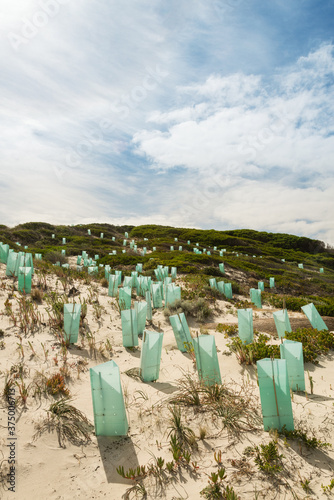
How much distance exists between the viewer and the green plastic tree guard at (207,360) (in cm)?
365

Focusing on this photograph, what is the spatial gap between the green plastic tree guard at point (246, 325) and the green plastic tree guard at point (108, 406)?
3.16 meters

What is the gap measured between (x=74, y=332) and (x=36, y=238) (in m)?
23.6

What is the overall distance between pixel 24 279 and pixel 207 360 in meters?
5.63

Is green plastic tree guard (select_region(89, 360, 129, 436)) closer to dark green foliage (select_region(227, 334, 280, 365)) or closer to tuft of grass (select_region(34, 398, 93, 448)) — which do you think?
tuft of grass (select_region(34, 398, 93, 448))

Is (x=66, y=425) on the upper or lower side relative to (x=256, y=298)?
lower

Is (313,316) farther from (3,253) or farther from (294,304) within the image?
(3,253)

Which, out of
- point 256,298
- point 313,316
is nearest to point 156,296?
point 256,298

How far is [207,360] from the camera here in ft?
12.0

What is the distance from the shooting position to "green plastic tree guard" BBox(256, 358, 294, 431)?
268 centimetres

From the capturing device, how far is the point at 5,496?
6.88 feet

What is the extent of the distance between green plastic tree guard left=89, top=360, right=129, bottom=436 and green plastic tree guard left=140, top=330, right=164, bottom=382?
1.08 metres

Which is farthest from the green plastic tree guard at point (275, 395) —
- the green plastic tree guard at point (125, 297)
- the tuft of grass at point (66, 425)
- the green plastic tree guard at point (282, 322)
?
the green plastic tree guard at point (125, 297)

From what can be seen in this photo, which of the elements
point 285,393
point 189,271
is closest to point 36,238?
point 189,271

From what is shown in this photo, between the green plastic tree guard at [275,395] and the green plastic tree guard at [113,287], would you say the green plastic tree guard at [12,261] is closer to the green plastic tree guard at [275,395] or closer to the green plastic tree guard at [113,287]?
the green plastic tree guard at [113,287]
